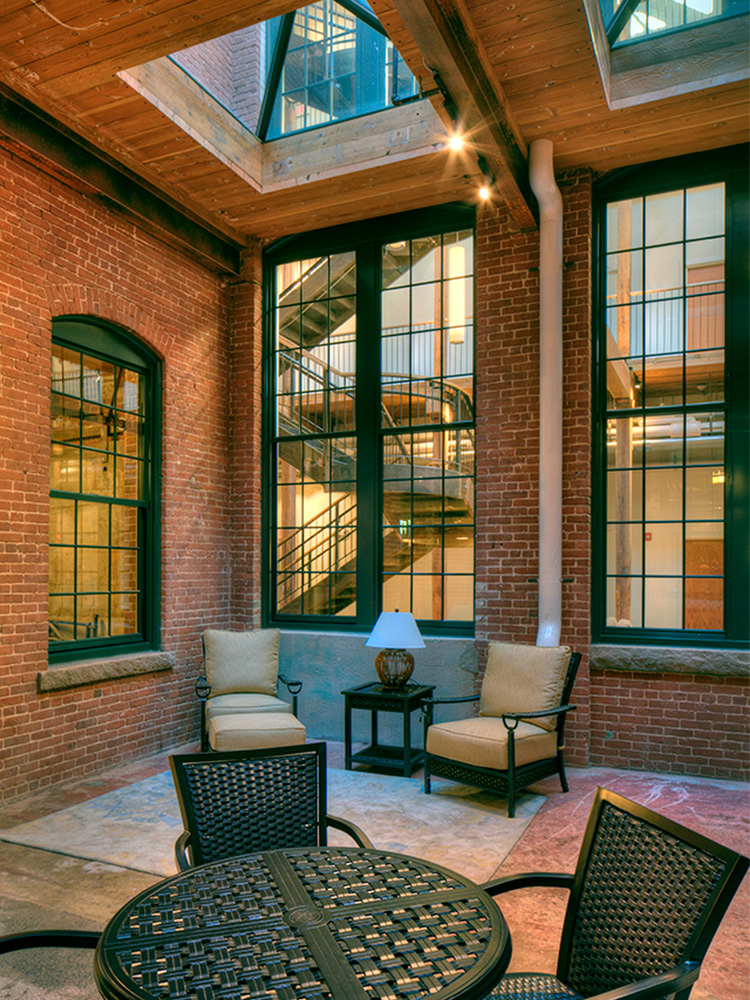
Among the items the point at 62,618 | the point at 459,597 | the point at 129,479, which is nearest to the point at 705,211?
the point at 459,597

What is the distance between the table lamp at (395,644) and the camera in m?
4.93

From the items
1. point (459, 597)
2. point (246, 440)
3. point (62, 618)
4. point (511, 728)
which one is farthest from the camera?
point (246, 440)

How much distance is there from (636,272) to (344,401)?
8.22ft

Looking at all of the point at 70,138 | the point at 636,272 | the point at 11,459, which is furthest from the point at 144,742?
the point at 636,272

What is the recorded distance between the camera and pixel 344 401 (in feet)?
20.4

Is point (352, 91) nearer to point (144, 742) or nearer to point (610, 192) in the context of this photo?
point (610, 192)

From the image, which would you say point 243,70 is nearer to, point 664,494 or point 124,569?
point 124,569

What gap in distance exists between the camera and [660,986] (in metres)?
1.35

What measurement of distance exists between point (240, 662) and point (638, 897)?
4112mm

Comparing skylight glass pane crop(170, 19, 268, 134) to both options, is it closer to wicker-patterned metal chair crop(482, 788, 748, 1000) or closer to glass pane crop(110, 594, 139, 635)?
glass pane crop(110, 594, 139, 635)

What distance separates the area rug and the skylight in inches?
183

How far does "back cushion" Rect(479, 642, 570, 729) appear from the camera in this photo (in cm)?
451

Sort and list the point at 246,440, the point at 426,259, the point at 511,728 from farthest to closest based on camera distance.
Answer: the point at 246,440 → the point at 426,259 → the point at 511,728

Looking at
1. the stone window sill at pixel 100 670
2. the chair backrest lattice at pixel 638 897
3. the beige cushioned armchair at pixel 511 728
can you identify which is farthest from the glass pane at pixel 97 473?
the chair backrest lattice at pixel 638 897
